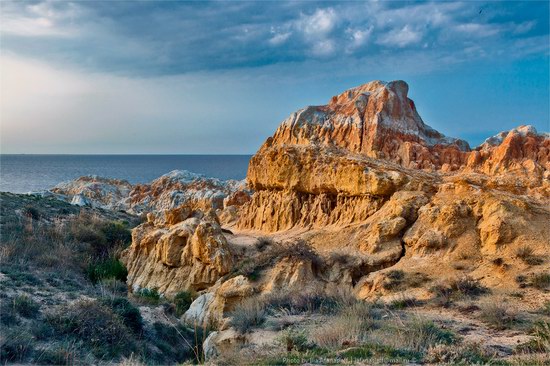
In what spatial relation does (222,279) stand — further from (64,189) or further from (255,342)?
(64,189)

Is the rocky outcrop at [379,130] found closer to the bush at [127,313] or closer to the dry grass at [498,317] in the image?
the dry grass at [498,317]

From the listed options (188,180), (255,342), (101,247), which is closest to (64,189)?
(188,180)

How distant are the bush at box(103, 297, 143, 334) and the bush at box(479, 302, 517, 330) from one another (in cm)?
859

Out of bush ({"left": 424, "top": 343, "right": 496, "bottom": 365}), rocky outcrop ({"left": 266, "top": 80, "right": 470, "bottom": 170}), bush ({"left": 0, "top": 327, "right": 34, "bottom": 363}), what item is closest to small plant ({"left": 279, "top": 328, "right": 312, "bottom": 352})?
bush ({"left": 424, "top": 343, "right": 496, "bottom": 365})

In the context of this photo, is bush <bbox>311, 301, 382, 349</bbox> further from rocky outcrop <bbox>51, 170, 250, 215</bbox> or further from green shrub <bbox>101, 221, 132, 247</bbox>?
rocky outcrop <bbox>51, 170, 250, 215</bbox>

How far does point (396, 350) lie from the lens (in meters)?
7.58

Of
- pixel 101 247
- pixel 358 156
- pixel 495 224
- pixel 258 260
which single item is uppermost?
pixel 358 156

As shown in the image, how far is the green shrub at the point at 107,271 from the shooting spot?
2261 cm

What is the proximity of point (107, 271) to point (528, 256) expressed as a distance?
18.4 m

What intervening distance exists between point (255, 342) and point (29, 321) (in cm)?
549

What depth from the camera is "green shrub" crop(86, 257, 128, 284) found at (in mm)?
22612

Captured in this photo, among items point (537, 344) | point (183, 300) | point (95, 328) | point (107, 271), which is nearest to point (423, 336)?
point (537, 344)

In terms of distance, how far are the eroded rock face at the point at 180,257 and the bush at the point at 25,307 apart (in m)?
7.93

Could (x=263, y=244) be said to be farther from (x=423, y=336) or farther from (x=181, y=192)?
(x=181, y=192)
